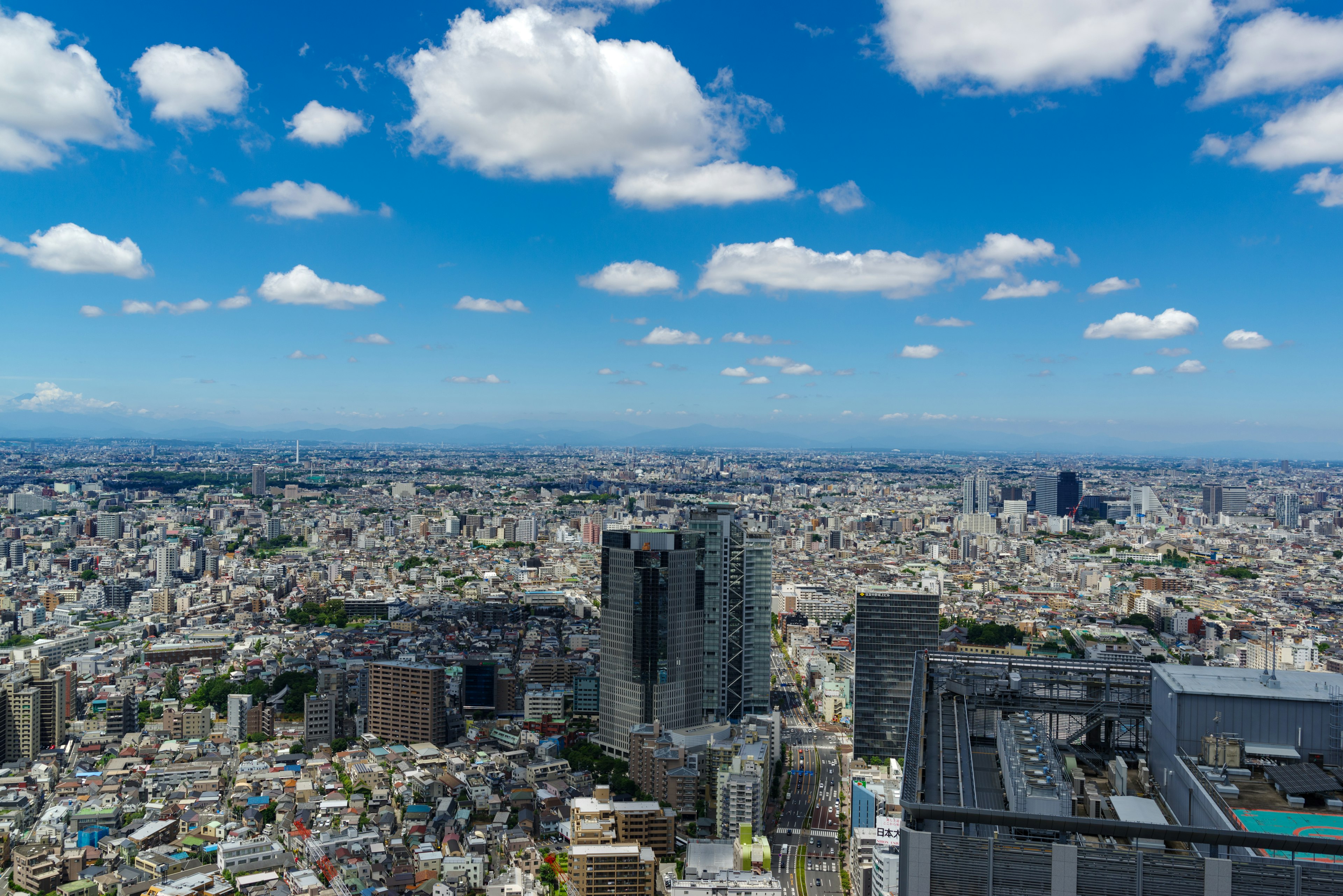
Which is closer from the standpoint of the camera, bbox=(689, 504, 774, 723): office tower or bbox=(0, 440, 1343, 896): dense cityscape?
bbox=(0, 440, 1343, 896): dense cityscape

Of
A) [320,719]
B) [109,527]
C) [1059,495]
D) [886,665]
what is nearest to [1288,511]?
[1059,495]

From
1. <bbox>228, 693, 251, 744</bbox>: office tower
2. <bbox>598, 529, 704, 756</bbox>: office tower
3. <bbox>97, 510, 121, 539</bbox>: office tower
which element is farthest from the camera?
<bbox>97, 510, 121, 539</bbox>: office tower

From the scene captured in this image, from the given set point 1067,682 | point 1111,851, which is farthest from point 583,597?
point 1111,851

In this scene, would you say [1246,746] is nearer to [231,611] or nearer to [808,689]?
[808,689]

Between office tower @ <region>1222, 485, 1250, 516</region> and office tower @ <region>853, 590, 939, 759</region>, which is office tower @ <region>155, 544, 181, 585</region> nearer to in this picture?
office tower @ <region>853, 590, 939, 759</region>

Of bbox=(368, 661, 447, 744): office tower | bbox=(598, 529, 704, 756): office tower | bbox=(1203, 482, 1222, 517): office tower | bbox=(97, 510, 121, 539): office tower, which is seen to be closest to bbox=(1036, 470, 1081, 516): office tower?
bbox=(1203, 482, 1222, 517): office tower

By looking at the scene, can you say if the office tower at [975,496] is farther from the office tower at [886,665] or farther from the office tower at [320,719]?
the office tower at [320,719]
